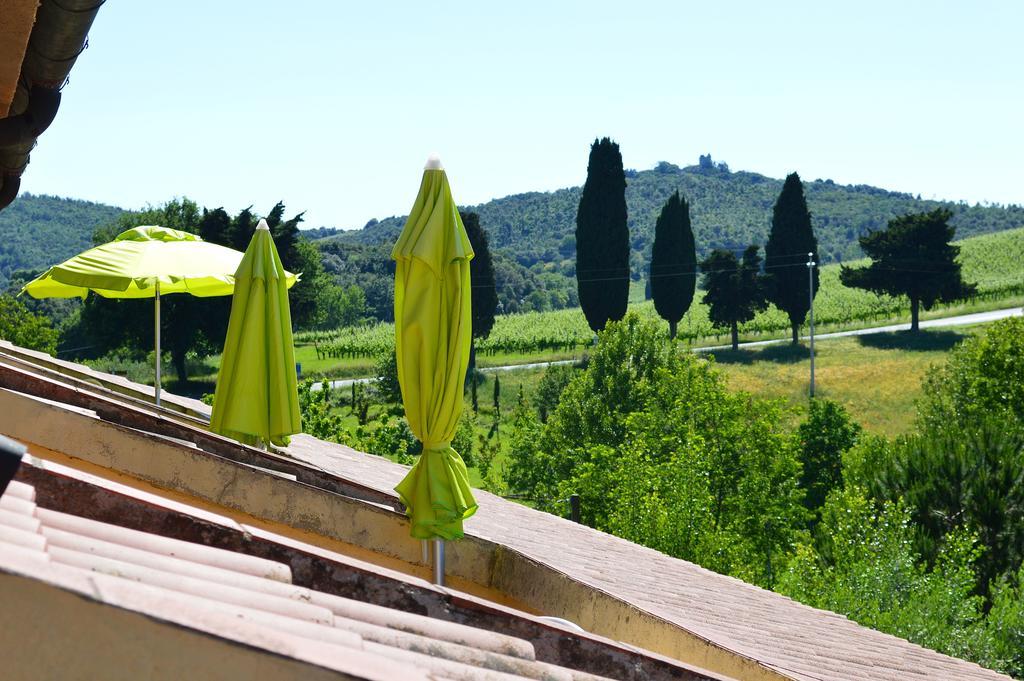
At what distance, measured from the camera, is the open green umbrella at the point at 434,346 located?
16.1 feet

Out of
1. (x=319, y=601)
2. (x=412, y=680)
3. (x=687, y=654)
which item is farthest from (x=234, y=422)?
(x=412, y=680)

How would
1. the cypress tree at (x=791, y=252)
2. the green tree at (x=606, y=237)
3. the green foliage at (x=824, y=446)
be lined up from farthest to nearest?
the cypress tree at (x=791, y=252)
the green tree at (x=606, y=237)
the green foliage at (x=824, y=446)

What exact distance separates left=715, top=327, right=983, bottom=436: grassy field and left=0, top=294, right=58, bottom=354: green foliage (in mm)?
31325

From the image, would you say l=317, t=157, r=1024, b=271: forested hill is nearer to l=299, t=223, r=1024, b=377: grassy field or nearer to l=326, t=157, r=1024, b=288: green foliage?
l=326, t=157, r=1024, b=288: green foliage

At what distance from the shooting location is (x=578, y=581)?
16.5ft

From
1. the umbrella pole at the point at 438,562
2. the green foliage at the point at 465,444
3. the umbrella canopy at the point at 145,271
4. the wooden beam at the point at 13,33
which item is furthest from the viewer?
the green foliage at the point at 465,444

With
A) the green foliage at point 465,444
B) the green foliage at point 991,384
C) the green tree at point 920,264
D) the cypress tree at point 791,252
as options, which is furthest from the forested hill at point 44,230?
the green foliage at point 991,384

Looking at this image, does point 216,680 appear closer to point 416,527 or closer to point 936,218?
point 416,527

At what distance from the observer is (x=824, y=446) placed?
3719 centimetres

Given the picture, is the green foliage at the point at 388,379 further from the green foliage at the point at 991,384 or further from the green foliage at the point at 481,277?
the green foliage at the point at 991,384

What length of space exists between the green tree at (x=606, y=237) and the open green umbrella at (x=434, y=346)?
2057 inches

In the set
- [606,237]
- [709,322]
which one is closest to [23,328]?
[606,237]

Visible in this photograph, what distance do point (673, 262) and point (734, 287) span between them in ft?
14.3

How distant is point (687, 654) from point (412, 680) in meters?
3.07
